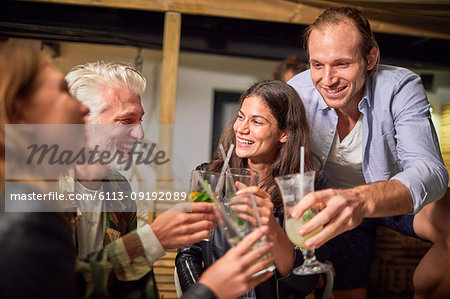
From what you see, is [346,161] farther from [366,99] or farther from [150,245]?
[150,245]

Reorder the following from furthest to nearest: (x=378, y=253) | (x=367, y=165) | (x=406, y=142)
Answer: (x=378, y=253) < (x=367, y=165) < (x=406, y=142)

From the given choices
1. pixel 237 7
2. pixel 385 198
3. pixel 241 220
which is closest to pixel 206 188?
pixel 241 220

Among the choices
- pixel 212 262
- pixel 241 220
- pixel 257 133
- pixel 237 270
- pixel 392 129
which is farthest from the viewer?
pixel 257 133

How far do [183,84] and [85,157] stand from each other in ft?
13.0

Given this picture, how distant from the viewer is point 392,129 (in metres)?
2.30

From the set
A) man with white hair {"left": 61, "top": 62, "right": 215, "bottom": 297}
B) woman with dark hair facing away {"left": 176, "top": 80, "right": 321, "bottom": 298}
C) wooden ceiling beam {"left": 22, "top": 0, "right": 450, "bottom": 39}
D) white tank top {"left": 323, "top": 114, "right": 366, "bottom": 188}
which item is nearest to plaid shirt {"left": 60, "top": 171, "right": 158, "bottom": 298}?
man with white hair {"left": 61, "top": 62, "right": 215, "bottom": 297}

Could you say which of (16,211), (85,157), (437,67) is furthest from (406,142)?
(437,67)

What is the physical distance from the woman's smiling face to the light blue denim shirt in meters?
0.23

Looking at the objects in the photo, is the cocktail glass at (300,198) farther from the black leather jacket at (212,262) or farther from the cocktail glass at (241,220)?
the black leather jacket at (212,262)

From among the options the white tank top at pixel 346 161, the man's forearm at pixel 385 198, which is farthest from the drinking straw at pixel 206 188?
the white tank top at pixel 346 161

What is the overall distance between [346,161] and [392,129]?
0.30 m

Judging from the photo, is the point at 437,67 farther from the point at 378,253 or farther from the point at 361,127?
the point at 361,127

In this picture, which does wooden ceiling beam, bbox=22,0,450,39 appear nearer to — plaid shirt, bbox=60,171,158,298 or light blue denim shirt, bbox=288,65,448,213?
light blue denim shirt, bbox=288,65,448,213

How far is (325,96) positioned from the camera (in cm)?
225
